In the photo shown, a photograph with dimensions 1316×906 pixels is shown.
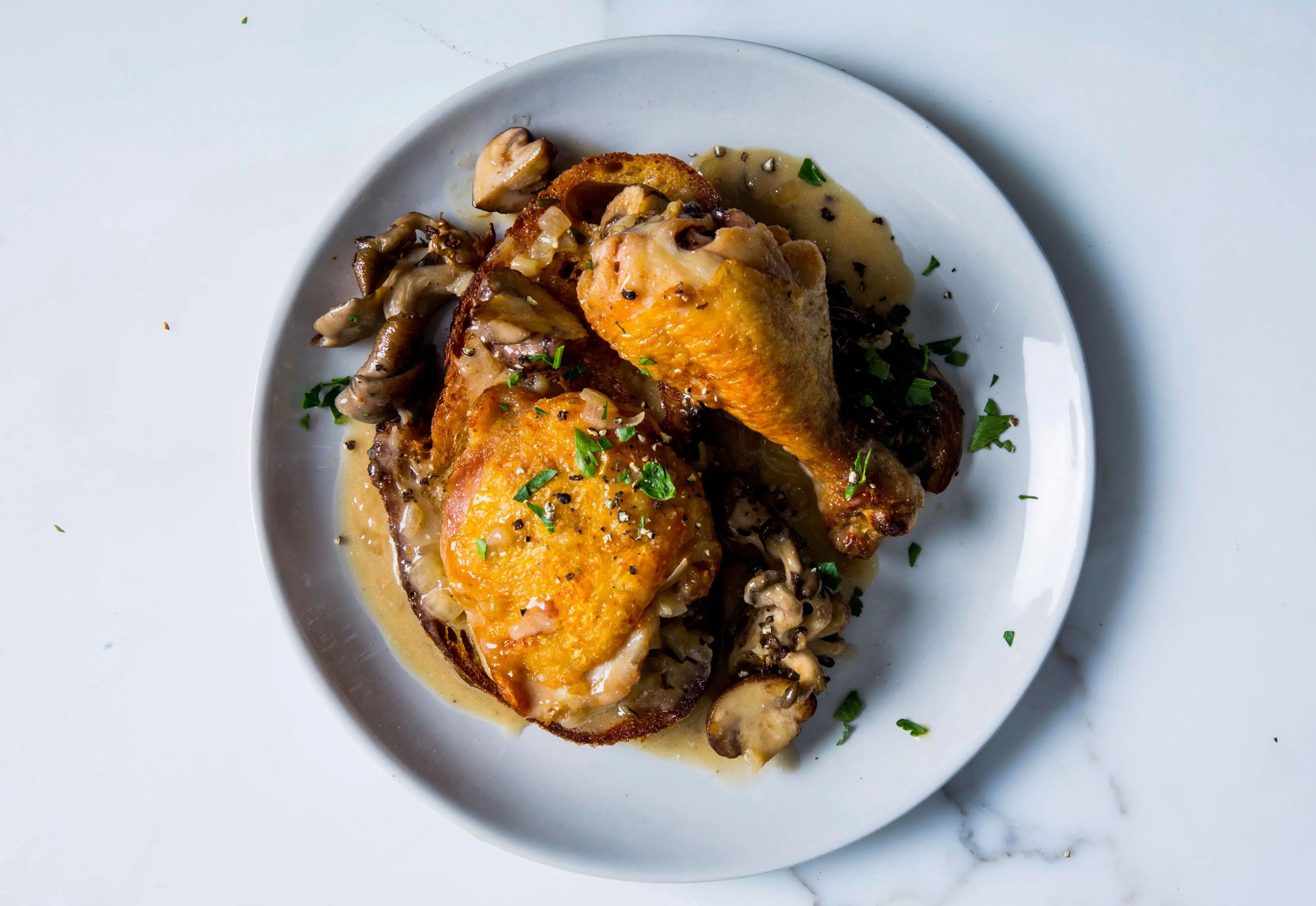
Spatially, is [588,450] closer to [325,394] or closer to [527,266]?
[527,266]

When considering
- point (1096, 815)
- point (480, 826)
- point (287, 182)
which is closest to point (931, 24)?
point (287, 182)

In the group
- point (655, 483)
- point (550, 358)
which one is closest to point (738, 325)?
point (655, 483)

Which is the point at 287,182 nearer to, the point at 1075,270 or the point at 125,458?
the point at 125,458

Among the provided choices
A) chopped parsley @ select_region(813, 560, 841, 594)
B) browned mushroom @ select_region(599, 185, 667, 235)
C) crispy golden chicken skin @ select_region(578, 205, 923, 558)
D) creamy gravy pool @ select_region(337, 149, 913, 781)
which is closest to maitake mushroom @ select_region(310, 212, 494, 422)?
creamy gravy pool @ select_region(337, 149, 913, 781)

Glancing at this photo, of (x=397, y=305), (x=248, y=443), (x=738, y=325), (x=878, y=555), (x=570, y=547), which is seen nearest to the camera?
(x=738, y=325)

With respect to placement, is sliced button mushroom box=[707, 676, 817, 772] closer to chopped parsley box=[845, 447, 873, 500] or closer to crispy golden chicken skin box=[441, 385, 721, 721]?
crispy golden chicken skin box=[441, 385, 721, 721]
